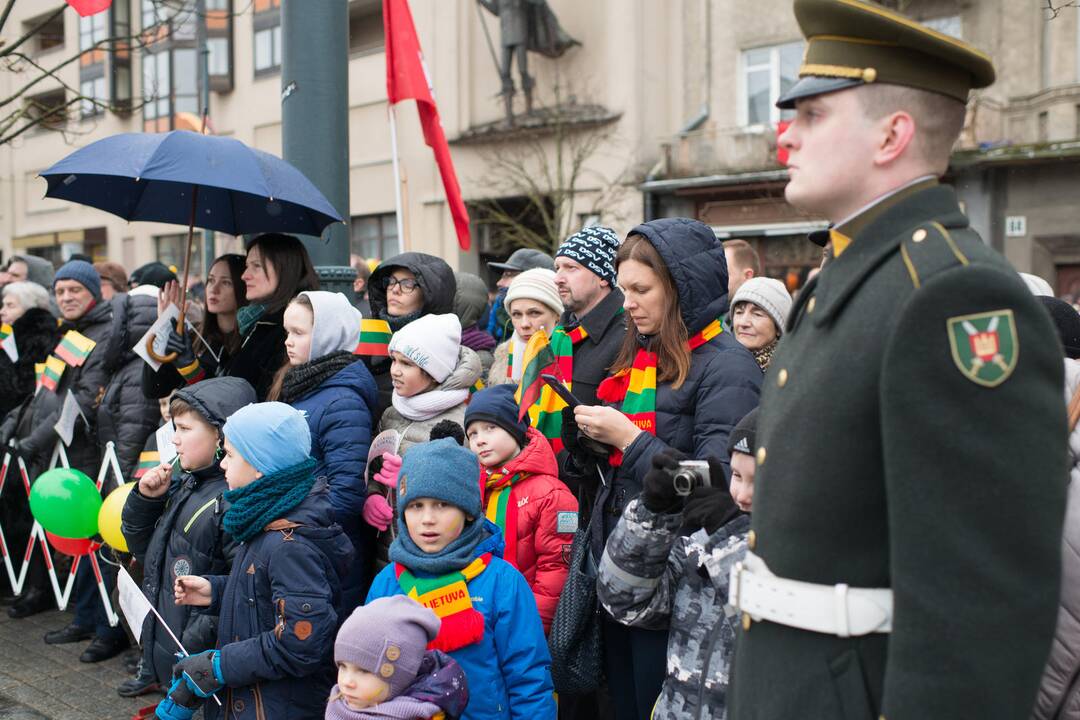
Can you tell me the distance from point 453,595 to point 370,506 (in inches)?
39.8

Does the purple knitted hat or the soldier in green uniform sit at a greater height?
the soldier in green uniform

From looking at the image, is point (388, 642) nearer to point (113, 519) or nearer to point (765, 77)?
point (113, 519)

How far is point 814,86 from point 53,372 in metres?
5.92

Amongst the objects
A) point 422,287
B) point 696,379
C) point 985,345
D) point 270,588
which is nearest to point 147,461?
point 422,287

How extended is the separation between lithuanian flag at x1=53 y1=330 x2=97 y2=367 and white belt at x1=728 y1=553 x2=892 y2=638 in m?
5.55

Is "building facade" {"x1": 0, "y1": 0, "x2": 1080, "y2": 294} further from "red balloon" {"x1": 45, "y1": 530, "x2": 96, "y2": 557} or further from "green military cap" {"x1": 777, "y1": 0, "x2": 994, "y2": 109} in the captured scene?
"green military cap" {"x1": 777, "y1": 0, "x2": 994, "y2": 109}

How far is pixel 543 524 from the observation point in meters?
3.84

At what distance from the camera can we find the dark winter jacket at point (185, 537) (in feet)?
12.8

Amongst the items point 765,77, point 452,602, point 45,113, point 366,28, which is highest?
point 366,28

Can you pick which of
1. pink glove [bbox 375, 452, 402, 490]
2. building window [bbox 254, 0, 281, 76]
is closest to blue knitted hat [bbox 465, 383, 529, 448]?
pink glove [bbox 375, 452, 402, 490]

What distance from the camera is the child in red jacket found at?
12.6 ft

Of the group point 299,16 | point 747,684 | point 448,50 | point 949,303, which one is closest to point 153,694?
point 299,16

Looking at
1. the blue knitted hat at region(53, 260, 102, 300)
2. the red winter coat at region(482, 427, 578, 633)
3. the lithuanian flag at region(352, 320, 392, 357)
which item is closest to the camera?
the red winter coat at region(482, 427, 578, 633)

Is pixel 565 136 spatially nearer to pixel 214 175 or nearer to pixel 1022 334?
pixel 214 175
